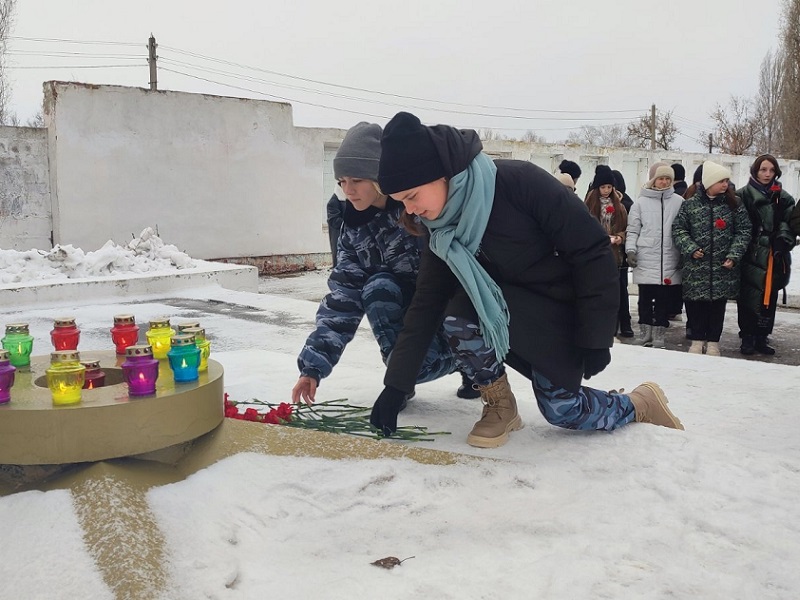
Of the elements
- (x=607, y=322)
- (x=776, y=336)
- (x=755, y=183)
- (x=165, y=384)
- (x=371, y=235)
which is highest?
(x=755, y=183)

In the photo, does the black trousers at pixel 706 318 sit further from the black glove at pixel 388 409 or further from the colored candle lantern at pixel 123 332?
the colored candle lantern at pixel 123 332

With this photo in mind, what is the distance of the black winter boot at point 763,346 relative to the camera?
212 inches

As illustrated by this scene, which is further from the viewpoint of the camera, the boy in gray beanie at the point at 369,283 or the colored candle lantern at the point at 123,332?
the boy in gray beanie at the point at 369,283

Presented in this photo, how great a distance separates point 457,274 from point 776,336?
4.89m

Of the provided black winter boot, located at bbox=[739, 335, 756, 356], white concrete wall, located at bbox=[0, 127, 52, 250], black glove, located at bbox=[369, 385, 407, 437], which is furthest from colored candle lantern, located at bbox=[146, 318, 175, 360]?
white concrete wall, located at bbox=[0, 127, 52, 250]

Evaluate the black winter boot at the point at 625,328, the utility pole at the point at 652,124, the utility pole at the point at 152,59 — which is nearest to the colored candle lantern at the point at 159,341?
the black winter boot at the point at 625,328

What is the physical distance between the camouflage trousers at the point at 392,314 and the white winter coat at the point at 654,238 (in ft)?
10.4

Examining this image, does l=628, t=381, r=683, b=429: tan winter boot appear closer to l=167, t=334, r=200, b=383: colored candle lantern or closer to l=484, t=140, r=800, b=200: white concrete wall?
l=167, t=334, r=200, b=383: colored candle lantern

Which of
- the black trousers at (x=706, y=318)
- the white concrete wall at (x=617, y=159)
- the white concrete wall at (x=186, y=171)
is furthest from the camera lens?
the white concrete wall at (x=617, y=159)

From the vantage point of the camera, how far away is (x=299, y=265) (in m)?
12.8

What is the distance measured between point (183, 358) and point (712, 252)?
4198 millimetres

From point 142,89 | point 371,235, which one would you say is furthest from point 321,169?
point 371,235

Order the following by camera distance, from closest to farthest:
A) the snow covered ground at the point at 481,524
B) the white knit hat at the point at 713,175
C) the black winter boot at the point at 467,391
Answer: the snow covered ground at the point at 481,524, the black winter boot at the point at 467,391, the white knit hat at the point at 713,175

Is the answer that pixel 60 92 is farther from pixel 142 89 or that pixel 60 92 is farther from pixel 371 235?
pixel 371 235
